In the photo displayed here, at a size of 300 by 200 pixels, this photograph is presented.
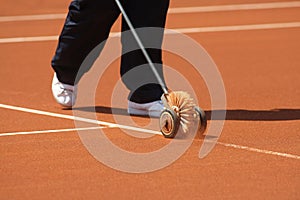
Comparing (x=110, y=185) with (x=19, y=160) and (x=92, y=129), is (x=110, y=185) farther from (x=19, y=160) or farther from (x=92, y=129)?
(x=92, y=129)

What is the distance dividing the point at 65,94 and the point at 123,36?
65cm

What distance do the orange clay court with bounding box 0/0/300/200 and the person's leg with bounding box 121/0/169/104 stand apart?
222 millimetres

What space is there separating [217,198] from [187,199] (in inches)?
6.4

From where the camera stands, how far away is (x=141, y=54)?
24.5 ft

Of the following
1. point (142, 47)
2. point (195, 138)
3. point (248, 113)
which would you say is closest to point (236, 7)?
point (248, 113)

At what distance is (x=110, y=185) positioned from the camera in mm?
5809

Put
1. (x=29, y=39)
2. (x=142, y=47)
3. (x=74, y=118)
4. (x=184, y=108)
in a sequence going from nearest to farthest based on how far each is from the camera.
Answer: (x=184, y=108)
(x=142, y=47)
(x=74, y=118)
(x=29, y=39)

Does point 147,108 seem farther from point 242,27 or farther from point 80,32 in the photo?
point 242,27

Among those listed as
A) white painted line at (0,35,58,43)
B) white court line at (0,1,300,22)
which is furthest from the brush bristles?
white court line at (0,1,300,22)

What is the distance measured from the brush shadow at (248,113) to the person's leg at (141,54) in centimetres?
22

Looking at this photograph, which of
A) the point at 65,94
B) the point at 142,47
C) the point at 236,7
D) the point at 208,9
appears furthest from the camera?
the point at 236,7

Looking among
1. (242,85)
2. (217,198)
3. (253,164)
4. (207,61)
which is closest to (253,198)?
(217,198)

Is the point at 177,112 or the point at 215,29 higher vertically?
the point at 215,29

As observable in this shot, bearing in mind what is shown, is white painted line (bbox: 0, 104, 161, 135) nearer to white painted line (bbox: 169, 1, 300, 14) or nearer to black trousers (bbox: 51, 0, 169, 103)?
black trousers (bbox: 51, 0, 169, 103)
